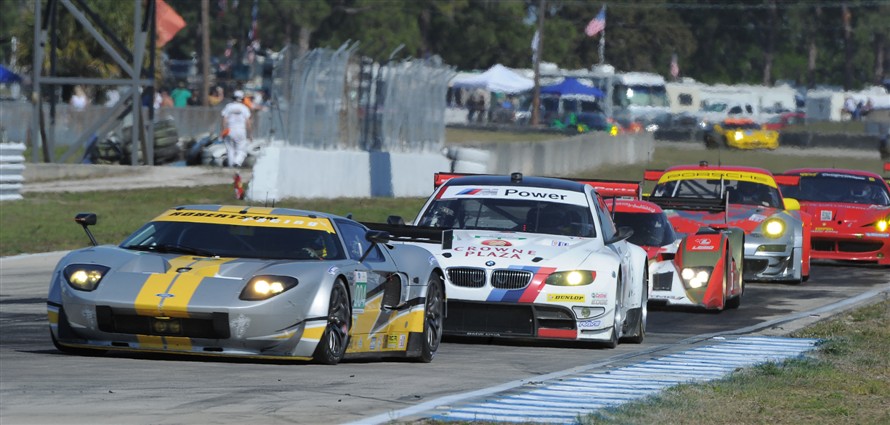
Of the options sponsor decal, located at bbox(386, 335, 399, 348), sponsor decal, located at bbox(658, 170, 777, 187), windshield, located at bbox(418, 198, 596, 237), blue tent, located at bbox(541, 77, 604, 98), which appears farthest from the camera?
blue tent, located at bbox(541, 77, 604, 98)

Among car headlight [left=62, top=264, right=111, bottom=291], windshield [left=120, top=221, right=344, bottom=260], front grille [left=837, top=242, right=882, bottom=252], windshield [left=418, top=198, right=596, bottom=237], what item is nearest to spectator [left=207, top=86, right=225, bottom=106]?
front grille [left=837, top=242, right=882, bottom=252]

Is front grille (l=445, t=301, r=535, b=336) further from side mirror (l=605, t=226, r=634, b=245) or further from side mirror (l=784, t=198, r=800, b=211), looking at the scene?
side mirror (l=784, t=198, r=800, b=211)

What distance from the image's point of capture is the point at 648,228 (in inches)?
624

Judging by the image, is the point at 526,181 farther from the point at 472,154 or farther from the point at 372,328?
the point at 472,154

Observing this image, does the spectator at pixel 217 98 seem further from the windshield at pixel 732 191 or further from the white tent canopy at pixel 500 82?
the windshield at pixel 732 191

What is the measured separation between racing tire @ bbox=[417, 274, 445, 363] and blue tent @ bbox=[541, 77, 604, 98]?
212 feet

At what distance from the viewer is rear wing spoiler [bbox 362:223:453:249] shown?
12.1 meters


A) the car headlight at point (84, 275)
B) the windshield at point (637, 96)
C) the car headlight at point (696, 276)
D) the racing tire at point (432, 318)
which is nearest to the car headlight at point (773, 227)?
the car headlight at point (696, 276)

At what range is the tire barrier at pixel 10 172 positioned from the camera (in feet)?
89.3

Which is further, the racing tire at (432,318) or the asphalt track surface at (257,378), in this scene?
the racing tire at (432,318)

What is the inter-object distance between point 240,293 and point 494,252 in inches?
121

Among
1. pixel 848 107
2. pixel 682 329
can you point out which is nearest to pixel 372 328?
pixel 682 329

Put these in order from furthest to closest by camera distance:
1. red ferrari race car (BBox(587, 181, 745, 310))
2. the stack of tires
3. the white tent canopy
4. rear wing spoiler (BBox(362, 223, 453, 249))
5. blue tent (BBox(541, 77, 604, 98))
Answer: the white tent canopy < blue tent (BBox(541, 77, 604, 98)) < the stack of tires < red ferrari race car (BBox(587, 181, 745, 310)) < rear wing spoiler (BBox(362, 223, 453, 249))

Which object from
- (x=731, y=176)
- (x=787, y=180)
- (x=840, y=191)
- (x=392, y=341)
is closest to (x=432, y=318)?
(x=392, y=341)
